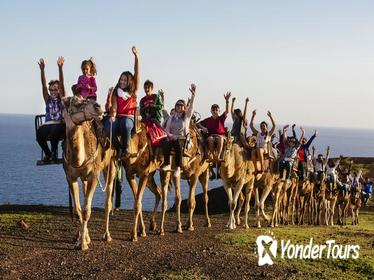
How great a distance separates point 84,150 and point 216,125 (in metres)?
6.37

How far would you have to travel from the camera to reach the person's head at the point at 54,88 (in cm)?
1251

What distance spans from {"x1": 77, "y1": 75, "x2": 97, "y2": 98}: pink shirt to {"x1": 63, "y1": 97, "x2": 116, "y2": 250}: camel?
70cm

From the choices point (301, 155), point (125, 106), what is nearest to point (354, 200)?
point (301, 155)

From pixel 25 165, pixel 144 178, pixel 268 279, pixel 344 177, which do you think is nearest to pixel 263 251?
pixel 268 279

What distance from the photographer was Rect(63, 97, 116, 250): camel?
1114cm

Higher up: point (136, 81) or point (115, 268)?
point (136, 81)

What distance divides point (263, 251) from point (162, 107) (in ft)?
15.4

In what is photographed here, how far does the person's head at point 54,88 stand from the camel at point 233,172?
20.9 ft

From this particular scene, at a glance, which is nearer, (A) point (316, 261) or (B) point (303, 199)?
(A) point (316, 261)

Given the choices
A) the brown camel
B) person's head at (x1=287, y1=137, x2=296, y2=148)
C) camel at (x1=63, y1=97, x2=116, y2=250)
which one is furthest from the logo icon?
the brown camel

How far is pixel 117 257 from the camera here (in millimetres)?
11258

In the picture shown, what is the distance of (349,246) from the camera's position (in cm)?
1579

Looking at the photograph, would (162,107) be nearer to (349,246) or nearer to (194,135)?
(194,135)

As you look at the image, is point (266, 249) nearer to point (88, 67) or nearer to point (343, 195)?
point (88, 67)
